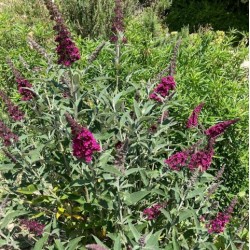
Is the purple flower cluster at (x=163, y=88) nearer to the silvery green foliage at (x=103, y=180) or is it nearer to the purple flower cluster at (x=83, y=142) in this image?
the silvery green foliage at (x=103, y=180)

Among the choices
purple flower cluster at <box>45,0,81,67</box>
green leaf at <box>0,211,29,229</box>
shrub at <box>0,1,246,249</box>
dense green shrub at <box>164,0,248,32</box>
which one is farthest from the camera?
dense green shrub at <box>164,0,248,32</box>

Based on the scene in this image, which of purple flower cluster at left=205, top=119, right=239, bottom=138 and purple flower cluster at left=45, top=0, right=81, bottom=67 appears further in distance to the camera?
Result: purple flower cluster at left=45, top=0, right=81, bottom=67

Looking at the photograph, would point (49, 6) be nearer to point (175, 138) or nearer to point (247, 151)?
point (175, 138)

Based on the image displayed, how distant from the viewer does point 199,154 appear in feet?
7.58

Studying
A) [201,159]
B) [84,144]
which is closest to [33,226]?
[84,144]

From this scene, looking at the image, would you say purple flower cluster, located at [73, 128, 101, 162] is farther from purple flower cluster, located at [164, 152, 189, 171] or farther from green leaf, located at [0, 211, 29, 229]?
green leaf, located at [0, 211, 29, 229]

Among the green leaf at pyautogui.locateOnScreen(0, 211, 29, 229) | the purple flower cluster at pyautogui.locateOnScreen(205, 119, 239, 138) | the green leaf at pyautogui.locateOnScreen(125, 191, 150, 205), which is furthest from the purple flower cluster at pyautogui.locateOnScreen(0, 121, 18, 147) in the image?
the purple flower cluster at pyautogui.locateOnScreen(205, 119, 239, 138)

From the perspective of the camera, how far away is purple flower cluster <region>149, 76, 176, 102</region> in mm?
2756

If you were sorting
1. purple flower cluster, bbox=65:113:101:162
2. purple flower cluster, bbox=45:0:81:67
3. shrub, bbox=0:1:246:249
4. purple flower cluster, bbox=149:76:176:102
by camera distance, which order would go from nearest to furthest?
purple flower cluster, bbox=65:113:101:162
purple flower cluster, bbox=45:0:81:67
shrub, bbox=0:1:246:249
purple flower cluster, bbox=149:76:176:102

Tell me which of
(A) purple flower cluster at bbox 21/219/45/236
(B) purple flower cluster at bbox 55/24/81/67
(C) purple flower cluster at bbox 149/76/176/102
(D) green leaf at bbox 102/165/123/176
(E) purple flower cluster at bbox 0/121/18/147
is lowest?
(A) purple flower cluster at bbox 21/219/45/236

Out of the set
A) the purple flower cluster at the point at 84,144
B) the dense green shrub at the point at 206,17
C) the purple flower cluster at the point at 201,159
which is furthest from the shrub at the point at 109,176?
the dense green shrub at the point at 206,17

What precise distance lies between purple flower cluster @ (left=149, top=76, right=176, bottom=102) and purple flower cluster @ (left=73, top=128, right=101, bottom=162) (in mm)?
910

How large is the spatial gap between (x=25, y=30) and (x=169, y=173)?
3.59 meters

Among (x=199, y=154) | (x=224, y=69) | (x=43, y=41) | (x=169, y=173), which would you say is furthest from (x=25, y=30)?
(x=199, y=154)
